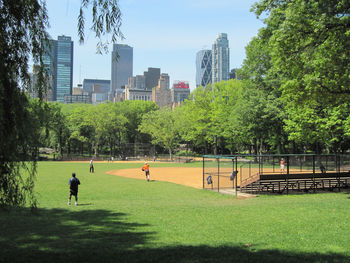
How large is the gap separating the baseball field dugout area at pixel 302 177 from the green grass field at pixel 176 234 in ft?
22.6

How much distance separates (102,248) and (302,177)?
19.3 m

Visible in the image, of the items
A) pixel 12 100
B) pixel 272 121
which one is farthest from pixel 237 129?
pixel 12 100

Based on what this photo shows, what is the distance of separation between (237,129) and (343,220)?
131ft

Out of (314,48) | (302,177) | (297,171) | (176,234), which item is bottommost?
(176,234)

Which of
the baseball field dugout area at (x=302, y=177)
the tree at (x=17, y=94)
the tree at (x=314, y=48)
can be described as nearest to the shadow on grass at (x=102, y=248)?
the tree at (x=17, y=94)

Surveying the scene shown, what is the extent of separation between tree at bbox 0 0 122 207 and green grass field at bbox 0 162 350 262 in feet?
6.62

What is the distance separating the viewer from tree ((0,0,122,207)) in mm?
5809

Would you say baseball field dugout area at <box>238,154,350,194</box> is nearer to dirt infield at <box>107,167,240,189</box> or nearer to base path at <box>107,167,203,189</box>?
dirt infield at <box>107,167,240,189</box>

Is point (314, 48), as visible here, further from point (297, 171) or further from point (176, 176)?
point (176, 176)

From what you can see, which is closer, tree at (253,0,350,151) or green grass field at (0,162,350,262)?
green grass field at (0,162,350,262)

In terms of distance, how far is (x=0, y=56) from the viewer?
229 inches

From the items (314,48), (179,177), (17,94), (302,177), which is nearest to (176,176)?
(179,177)

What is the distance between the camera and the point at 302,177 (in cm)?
2317

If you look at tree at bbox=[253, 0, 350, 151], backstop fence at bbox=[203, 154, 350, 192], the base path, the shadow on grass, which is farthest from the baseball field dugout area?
the shadow on grass
